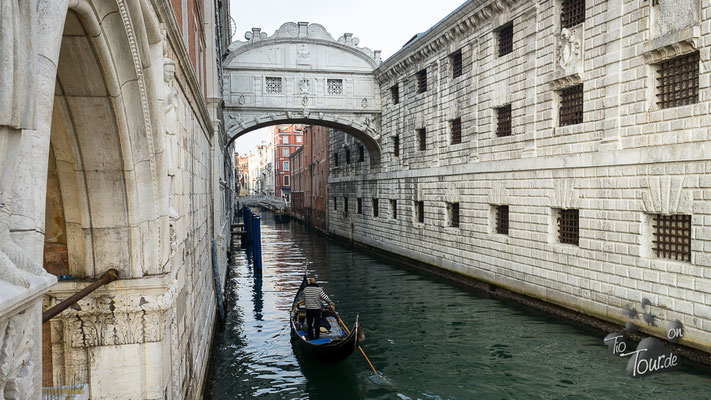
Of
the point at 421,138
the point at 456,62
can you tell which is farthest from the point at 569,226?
the point at 421,138

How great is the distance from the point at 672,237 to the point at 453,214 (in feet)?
25.4

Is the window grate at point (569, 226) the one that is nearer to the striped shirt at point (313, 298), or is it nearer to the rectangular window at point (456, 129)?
the rectangular window at point (456, 129)

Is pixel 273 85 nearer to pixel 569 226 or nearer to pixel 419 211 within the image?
pixel 419 211

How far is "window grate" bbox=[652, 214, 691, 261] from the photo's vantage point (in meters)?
8.36

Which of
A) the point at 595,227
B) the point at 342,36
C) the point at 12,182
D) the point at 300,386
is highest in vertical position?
the point at 342,36

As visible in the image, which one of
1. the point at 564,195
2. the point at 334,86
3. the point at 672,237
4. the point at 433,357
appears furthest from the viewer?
the point at 334,86

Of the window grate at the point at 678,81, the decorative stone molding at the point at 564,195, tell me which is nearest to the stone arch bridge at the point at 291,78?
the decorative stone molding at the point at 564,195

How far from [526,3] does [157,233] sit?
1101 centimetres

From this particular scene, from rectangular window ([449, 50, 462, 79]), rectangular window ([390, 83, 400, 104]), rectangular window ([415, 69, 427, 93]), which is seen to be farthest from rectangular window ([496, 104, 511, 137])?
rectangular window ([390, 83, 400, 104])

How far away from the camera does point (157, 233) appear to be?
399 cm

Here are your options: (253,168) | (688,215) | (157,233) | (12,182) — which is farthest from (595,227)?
(253,168)

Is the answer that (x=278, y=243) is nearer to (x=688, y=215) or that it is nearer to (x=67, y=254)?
(x=688, y=215)

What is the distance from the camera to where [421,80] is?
60.2ft

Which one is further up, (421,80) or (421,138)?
(421,80)
